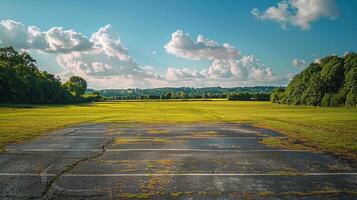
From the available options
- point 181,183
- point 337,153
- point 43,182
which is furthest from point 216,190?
point 337,153

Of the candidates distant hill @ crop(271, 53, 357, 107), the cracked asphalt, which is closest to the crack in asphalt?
the cracked asphalt

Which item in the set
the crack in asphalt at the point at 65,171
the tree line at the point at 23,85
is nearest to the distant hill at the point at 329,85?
the crack in asphalt at the point at 65,171

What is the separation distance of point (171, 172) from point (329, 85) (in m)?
90.6

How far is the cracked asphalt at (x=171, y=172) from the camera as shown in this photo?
27.0 feet

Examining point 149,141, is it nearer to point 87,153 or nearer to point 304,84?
point 87,153

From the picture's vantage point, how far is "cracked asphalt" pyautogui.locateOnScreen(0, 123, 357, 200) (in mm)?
8219

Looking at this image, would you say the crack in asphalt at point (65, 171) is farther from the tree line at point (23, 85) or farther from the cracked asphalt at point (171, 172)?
the tree line at point (23, 85)

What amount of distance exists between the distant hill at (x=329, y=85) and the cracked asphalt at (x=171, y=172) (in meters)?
69.2

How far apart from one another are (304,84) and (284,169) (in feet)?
330

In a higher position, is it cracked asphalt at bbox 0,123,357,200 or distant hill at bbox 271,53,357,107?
distant hill at bbox 271,53,357,107

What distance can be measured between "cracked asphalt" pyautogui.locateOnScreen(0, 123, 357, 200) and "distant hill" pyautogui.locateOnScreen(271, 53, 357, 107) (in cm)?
6917

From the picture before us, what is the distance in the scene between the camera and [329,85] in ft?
297

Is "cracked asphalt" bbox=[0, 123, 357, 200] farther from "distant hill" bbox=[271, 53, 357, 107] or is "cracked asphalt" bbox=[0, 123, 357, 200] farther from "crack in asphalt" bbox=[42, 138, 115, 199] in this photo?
"distant hill" bbox=[271, 53, 357, 107]

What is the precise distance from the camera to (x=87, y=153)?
13.8 m
